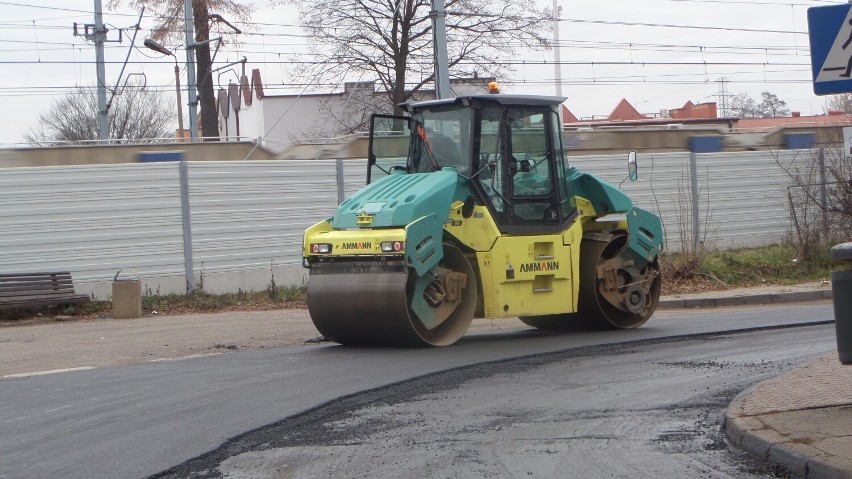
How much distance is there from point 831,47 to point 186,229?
13.6 meters

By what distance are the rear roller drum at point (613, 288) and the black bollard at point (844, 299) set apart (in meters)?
6.64

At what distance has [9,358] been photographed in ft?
40.1

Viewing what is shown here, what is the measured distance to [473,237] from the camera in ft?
41.0

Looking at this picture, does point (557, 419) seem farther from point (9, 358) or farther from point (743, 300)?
point (743, 300)

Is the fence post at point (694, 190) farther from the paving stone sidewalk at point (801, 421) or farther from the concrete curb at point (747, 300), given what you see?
the paving stone sidewalk at point (801, 421)

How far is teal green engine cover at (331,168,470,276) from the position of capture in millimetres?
11609

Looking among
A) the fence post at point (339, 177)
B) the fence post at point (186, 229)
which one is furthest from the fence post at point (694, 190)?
the fence post at point (186, 229)

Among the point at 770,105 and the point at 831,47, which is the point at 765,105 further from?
the point at 831,47

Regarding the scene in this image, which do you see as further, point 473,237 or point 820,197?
point 820,197

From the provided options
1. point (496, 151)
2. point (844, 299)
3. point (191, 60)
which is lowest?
point (844, 299)

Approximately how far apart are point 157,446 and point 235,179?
40.8 feet

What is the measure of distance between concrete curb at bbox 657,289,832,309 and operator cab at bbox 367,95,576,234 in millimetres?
5288

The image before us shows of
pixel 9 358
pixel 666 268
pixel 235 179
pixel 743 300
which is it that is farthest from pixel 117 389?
pixel 666 268

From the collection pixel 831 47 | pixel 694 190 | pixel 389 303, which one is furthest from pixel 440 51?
pixel 831 47
